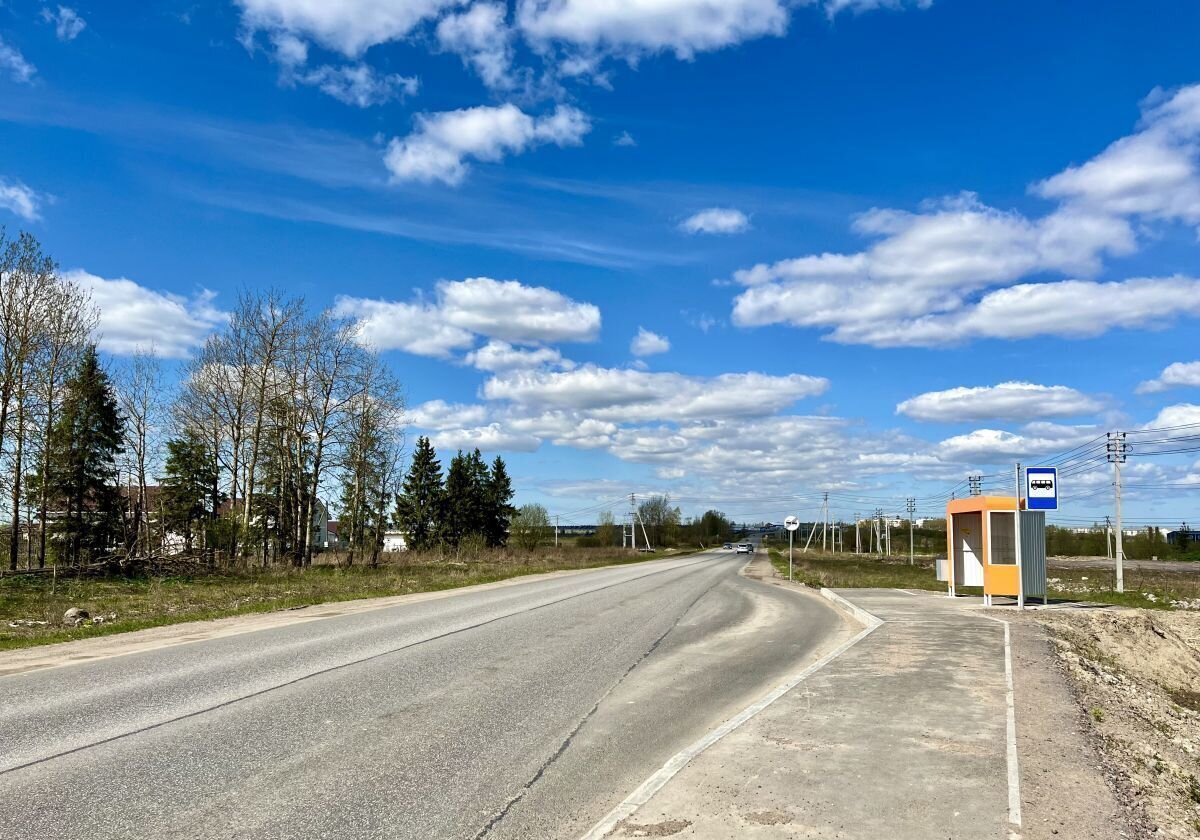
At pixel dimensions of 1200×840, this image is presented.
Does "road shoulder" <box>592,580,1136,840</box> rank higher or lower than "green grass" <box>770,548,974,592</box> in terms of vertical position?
higher

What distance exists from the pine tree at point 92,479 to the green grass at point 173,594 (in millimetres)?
15423

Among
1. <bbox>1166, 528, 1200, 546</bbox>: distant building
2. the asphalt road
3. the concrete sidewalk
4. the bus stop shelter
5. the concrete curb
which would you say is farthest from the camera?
<bbox>1166, 528, 1200, 546</bbox>: distant building

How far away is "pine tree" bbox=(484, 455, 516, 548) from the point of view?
91.1 metres

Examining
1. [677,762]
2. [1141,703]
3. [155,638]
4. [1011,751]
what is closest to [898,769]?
[1011,751]

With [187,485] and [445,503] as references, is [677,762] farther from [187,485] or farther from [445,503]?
[445,503]

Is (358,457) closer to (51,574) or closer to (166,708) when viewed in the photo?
(51,574)

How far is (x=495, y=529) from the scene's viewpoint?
91.7 meters

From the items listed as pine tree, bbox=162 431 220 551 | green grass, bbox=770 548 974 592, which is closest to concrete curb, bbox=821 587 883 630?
green grass, bbox=770 548 974 592

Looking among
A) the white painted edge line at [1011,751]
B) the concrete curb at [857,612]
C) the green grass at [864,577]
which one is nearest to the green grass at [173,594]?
the concrete curb at [857,612]

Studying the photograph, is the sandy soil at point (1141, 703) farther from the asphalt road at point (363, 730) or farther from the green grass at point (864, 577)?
the green grass at point (864, 577)

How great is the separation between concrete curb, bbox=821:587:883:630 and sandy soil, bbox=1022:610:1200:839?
297cm

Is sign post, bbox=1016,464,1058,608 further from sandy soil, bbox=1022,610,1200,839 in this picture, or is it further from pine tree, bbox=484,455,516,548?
pine tree, bbox=484,455,516,548

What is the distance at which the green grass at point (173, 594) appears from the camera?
53.6ft

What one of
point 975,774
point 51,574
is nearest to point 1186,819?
point 975,774
